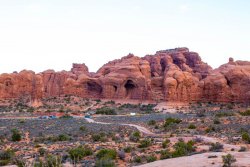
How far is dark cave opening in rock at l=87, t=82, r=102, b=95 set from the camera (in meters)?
73.4

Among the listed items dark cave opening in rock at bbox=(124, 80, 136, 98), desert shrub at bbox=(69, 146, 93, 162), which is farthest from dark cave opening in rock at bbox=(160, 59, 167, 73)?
desert shrub at bbox=(69, 146, 93, 162)

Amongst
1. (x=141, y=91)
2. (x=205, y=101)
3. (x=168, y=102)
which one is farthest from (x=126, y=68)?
(x=205, y=101)

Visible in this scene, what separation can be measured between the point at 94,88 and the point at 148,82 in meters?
12.0

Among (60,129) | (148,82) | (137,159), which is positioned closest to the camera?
(137,159)

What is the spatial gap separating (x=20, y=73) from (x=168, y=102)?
28.4 meters

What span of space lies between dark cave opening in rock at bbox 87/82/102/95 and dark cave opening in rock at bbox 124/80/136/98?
5514 mm

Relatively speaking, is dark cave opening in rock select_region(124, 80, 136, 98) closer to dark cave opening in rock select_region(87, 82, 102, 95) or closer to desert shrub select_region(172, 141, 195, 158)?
dark cave opening in rock select_region(87, 82, 102, 95)

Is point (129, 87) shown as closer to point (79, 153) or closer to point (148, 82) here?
point (148, 82)

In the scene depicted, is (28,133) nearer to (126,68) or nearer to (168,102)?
(168,102)

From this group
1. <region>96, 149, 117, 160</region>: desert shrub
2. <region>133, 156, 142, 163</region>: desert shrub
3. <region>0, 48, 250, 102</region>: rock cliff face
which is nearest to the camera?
<region>133, 156, 142, 163</region>: desert shrub

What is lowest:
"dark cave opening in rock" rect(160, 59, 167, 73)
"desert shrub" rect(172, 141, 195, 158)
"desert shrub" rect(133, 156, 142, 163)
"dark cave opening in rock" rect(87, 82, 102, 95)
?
"desert shrub" rect(133, 156, 142, 163)

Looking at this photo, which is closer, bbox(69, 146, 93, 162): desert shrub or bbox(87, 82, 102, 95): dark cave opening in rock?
bbox(69, 146, 93, 162): desert shrub

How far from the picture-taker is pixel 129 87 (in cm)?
7144

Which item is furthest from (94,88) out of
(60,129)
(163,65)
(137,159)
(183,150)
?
(137,159)
